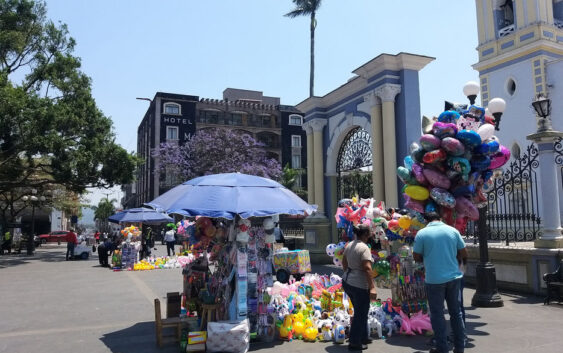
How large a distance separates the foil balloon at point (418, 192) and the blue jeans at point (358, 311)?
1918mm

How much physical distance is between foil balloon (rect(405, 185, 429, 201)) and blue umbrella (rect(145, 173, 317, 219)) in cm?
159

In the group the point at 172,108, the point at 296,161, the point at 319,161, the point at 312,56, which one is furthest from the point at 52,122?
the point at 296,161

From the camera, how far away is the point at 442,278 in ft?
16.7

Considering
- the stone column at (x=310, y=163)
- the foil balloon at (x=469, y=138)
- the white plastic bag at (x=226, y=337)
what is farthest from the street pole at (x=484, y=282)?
the stone column at (x=310, y=163)

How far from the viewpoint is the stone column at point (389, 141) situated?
12695 millimetres

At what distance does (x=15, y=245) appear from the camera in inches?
1049

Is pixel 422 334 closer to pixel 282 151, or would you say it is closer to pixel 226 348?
pixel 226 348

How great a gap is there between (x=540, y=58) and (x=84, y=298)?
2097 cm

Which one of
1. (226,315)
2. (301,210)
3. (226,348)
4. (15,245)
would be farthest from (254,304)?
(15,245)

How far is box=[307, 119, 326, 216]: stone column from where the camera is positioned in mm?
16562

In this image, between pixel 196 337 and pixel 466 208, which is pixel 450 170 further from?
pixel 196 337

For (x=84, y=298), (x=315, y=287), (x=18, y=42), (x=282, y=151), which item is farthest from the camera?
(x=282, y=151)

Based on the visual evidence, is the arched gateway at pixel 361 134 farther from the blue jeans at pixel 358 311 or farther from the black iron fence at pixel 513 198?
the blue jeans at pixel 358 311

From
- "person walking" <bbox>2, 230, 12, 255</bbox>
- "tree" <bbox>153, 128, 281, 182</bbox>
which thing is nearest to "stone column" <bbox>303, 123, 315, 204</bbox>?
"tree" <bbox>153, 128, 281, 182</bbox>
